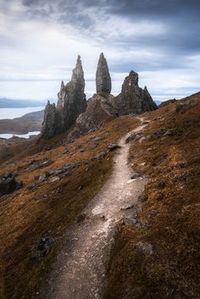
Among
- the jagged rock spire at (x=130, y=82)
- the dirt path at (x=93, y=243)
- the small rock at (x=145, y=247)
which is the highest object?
the jagged rock spire at (x=130, y=82)

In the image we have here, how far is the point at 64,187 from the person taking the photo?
5612 centimetres

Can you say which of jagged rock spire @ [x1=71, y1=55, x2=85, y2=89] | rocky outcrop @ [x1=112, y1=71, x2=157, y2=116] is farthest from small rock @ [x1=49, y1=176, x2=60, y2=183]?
jagged rock spire @ [x1=71, y1=55, x2=85, y2=89]

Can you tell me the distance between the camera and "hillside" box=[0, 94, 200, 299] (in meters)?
25.9

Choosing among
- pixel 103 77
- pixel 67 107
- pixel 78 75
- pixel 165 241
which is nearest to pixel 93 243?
pixel 165 241

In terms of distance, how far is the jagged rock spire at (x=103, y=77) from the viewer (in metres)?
179

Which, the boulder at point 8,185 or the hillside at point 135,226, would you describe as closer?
the hillside at point 135,226

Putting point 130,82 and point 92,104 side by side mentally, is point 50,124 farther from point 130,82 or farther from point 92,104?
point 130,82

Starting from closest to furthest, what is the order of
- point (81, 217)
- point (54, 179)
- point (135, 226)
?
point (135, 226) < point (81, 217) < point (54, 179)

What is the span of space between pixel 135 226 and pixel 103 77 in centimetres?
15310

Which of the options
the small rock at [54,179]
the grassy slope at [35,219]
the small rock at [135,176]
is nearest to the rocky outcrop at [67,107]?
the grassy slope at [35,219]

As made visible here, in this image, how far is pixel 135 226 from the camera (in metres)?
33.5

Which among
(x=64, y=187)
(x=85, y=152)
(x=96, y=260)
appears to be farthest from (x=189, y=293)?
(x=85, y=152)

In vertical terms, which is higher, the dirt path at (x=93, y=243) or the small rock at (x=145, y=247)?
the small rock at (x=145, y=247)

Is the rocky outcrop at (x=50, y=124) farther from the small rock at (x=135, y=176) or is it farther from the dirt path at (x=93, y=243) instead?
the small rock at (x=135, y=176)
